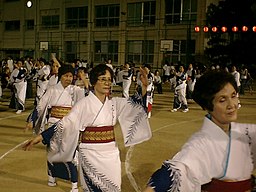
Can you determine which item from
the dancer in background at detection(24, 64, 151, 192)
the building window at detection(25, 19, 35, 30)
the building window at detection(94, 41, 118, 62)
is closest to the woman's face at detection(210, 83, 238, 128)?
the dancer in background at detection(24, 64, 151, 192)

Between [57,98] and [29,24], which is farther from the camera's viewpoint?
[29,24]

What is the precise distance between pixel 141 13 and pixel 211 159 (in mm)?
30574

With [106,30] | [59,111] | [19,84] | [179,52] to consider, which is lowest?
[19,84]

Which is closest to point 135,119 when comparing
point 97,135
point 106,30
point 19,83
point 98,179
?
point 97,135

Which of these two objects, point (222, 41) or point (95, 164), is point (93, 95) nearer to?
point (95, 164)

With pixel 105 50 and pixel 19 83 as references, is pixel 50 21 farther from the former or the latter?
pixel 19 83

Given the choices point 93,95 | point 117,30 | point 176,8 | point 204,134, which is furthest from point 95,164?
point 117,30

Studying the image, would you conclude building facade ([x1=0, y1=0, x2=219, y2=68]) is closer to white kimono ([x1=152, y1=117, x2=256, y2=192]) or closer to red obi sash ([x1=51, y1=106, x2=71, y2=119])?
red obi sash ([x1=51, y1=106, x2=71, y2=119])

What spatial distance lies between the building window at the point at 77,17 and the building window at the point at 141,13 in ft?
16.0

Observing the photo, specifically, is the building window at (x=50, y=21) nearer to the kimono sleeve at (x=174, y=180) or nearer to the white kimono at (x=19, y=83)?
the white kimono at (x=19, y=83)

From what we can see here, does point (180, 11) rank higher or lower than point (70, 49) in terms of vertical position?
higher

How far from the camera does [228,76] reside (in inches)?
98.0

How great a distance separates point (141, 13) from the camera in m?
32.2

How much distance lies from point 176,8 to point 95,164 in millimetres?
26756
